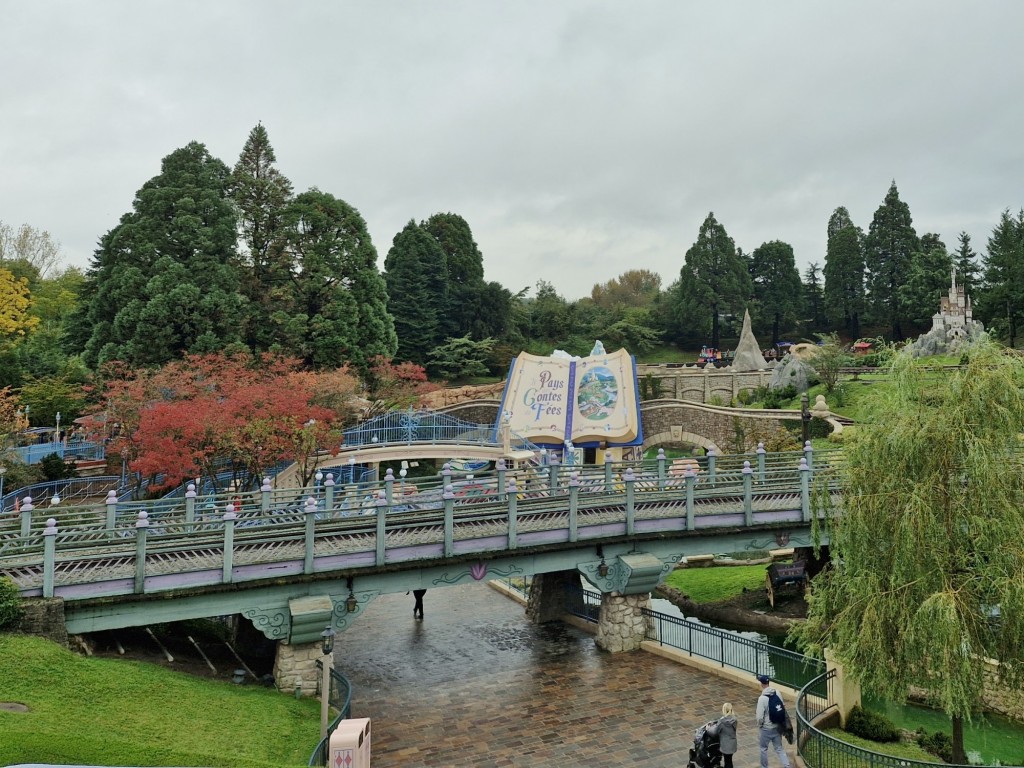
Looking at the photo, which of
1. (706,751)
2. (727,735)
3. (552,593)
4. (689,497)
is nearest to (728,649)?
(689,497)

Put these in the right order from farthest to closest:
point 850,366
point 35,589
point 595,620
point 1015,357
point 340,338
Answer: point 850,366
point 340,338
point 595,620
point 35,589
point 1015,357

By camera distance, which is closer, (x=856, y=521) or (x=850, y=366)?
(x=856, y=521)

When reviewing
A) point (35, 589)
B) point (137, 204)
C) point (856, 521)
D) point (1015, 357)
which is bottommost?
point (35, 589)

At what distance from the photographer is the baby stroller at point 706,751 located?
9938 mm

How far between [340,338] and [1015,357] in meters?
28.1

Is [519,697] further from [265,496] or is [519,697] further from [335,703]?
[265,496]

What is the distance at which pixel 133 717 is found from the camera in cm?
942

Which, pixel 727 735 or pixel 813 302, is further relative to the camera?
pixel 813 302

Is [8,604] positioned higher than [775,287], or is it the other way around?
[775,287]

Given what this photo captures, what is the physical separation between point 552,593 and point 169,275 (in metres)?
21.2

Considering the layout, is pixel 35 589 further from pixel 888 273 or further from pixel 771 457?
pixel 888 273

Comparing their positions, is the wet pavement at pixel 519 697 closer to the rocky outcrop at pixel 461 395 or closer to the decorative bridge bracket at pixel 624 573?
the decorative bridge bracket at pixel 624 573

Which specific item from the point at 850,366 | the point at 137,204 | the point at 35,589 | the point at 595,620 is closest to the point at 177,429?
the point at 35,589

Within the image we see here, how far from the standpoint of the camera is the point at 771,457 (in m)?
21.4
